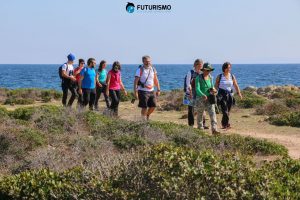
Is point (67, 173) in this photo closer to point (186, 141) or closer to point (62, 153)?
point (62, 153)

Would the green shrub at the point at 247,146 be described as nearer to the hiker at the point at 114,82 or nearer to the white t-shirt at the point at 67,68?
the hiker at the point at 114,82

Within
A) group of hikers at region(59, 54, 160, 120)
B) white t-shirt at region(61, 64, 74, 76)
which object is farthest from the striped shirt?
white t-shirt at region(61, 64, 74, 76)

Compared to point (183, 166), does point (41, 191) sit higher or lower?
lower

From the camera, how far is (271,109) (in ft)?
61.0

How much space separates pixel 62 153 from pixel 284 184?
4494 millimetres

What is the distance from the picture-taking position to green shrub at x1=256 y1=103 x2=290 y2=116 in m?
18.3

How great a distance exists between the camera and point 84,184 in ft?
19.7

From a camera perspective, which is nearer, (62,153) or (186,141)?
(62,153)

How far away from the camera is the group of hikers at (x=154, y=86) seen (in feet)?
42.3

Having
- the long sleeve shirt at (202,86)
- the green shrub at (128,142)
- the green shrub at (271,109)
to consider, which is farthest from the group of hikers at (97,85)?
the green shrub at (271,109)

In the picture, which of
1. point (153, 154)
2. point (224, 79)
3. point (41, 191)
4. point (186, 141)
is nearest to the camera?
point (153, 154)

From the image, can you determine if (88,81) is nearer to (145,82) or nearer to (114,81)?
(114,81)

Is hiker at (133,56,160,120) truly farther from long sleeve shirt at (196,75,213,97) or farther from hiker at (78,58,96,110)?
hiker at (78,58,96,110)

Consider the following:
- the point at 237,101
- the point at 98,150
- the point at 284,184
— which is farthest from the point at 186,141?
the point at 237,101
